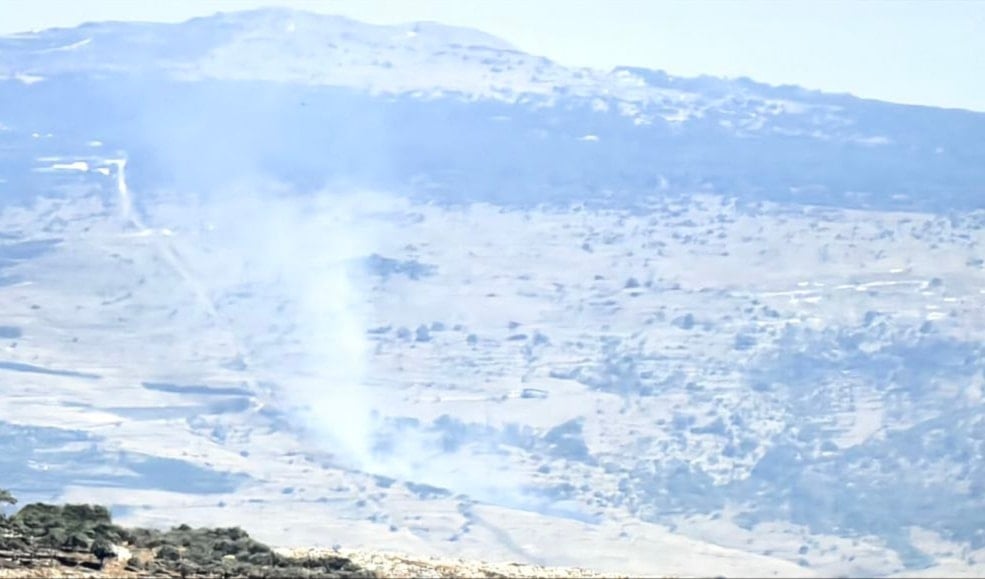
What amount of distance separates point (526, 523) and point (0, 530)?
164 meters

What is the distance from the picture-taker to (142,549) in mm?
32219

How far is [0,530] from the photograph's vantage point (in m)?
32.5

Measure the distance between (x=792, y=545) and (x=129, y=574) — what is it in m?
159

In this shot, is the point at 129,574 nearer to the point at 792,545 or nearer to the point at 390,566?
the point at 390,566

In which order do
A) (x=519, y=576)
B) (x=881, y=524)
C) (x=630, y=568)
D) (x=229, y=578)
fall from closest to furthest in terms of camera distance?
1. (x=229, y=578)
2. (x=519, y=576)
3. (x=630, y=568)
4. (x=881, y=524)

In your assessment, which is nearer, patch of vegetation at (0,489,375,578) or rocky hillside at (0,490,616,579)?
rocky hillside at (0,490,616,579)

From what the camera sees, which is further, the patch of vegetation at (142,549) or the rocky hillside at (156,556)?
the patch of vegetation at (142,549)

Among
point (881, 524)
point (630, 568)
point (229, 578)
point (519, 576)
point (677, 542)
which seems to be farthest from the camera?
point (881, 524)

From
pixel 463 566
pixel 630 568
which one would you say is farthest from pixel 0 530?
pixel 630 568

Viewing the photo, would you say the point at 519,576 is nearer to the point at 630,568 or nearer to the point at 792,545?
the point at 630,568

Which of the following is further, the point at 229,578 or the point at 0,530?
the point at 0,530

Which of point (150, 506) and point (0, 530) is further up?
point (0, 530)

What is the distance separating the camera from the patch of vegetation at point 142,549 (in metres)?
30.6

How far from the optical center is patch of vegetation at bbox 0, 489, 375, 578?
101 feet
